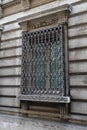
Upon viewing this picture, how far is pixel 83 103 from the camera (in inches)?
237

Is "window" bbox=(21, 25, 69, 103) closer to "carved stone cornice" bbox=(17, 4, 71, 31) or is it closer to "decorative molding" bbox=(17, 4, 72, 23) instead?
"carved stone cornice" bbox=(17, 4, 71, 31)

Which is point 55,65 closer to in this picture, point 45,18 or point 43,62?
Result: point 43,62

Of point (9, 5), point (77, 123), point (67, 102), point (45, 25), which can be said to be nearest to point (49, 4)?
point (45, 25)

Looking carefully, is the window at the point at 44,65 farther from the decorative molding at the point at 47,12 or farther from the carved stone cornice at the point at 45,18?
the decorative molding at the point at 47,12

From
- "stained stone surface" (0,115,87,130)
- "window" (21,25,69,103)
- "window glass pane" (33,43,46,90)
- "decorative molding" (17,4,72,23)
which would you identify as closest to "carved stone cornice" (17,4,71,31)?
"decorative molding" (17,4,72,23)

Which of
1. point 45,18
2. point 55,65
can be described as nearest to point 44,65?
point 55,65

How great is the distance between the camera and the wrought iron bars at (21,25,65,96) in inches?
262

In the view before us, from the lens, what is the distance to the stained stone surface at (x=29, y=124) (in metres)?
6.26

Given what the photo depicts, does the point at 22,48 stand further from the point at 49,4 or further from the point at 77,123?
the point at 77,123

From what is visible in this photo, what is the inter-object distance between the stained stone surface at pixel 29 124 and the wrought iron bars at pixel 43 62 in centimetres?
77

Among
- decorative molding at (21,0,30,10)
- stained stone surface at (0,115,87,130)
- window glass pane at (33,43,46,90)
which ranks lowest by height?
stained stone surface at (0,115,87,130)

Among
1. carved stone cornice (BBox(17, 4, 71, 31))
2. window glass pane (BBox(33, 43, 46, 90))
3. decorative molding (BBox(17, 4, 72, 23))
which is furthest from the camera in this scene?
window glass pane (BBox(33, 43, 46, 90))

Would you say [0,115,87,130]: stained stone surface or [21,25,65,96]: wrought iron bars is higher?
[21,25,65,96]: wrought iron bars

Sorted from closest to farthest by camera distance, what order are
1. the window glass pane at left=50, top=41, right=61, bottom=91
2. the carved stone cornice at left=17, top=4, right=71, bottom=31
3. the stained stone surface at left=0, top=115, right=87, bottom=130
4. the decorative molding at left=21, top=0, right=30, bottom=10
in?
the stained stone surface at left=0, top=115, right=87, bottom=130 < the carved stone cornice at left=17, top=4, right=71, bottom=31 < the window glass pane at left=50, top=41, right=61, bottom=91 < the decorative molding at left=21, top=0, right=30, bottom=10
